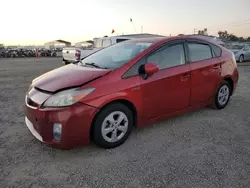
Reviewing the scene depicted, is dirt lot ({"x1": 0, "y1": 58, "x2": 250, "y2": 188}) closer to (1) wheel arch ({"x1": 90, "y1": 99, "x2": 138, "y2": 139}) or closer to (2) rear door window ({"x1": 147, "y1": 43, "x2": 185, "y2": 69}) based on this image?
(1) wheel arch ({"x1": 90, "y1": 99, "x2": 138, "y2": 139})

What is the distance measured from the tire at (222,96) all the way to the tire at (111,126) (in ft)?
7.30

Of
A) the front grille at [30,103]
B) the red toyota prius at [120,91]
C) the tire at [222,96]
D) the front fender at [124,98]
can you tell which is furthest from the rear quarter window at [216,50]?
the front grille at [30,103]

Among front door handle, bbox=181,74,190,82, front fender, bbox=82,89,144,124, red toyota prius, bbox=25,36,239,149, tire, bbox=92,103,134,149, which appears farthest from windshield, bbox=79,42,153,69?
front door handle, bbox=181,74,190,82

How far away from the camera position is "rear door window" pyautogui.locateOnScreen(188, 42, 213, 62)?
407 centimetres

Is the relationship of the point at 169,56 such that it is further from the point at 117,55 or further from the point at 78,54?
the point at 78,54

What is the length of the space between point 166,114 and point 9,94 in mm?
4646

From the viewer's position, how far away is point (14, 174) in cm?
261

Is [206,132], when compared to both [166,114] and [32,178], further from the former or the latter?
[32,178]

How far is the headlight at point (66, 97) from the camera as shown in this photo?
9.18 ft

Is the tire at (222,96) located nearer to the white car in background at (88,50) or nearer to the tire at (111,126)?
the tire at (111,126)

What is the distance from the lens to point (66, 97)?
2.82m

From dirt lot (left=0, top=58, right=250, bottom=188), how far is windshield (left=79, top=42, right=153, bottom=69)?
1180 mm

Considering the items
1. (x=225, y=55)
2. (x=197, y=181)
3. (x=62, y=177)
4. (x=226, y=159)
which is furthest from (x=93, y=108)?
(x=225, y=55)

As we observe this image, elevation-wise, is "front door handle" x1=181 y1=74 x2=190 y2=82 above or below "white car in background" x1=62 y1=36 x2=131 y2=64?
below
